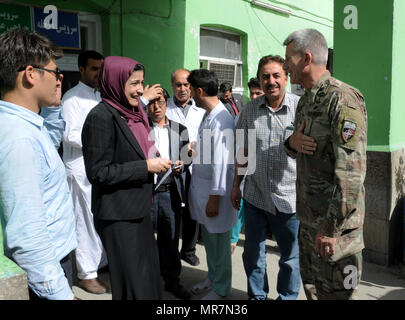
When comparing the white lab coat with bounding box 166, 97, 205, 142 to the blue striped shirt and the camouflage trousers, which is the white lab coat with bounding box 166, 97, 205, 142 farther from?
the camouflage trousers

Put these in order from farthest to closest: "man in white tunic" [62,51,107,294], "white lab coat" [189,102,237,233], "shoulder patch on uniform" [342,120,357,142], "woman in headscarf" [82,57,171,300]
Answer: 1. "man in white tunic" [62,51,107,294]
2. "white lab coat" [189,102,237,233]
3. "woman in headscarf" [82,57,171,300]
4. "shoulder patch on uniform" [342,120,357,142]

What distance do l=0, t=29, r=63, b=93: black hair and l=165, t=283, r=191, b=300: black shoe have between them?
8.03ft

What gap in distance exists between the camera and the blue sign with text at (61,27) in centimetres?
501

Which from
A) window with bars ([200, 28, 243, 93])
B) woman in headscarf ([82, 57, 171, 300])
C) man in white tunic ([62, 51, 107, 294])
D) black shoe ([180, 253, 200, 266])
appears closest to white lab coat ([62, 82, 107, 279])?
man in white tunic ([62, 51, 107, 294])

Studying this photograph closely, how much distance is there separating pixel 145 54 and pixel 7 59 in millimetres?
4988

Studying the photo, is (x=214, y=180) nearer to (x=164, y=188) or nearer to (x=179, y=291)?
(x=164, y=188)

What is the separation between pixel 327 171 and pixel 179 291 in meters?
1.88

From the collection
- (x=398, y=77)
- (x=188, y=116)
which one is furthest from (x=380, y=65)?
(x=188, y=116)

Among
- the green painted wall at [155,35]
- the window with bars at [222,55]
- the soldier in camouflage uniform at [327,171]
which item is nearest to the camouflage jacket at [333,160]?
the soldier in camouflage uniform at [327,171]

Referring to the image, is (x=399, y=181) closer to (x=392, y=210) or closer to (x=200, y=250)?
(x=392, y=210)

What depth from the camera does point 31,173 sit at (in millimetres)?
1250

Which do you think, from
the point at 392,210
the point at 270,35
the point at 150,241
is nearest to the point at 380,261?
the point at 392,210

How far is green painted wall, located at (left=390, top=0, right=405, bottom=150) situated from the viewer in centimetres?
396

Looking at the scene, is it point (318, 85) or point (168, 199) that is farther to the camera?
point (168, 199)
